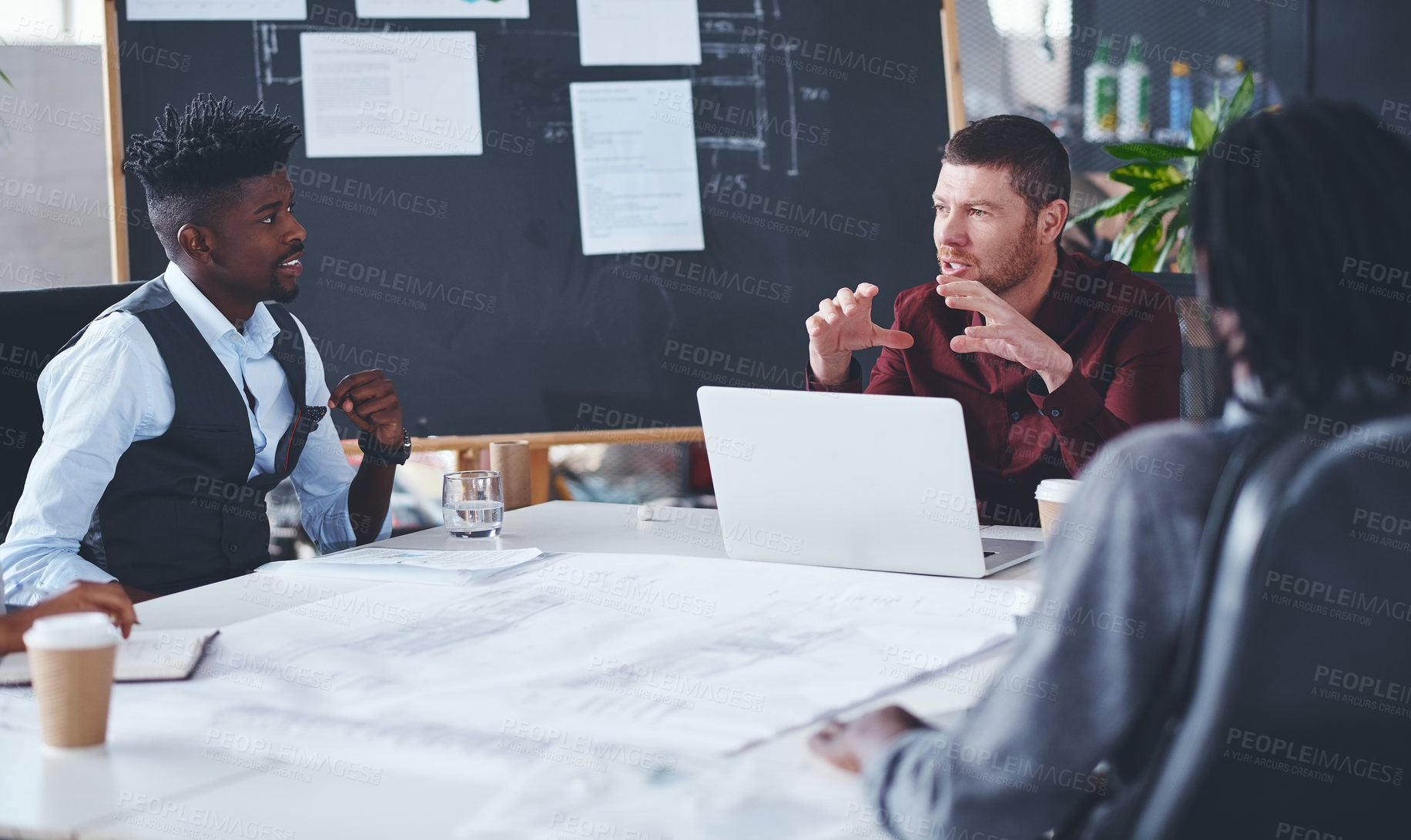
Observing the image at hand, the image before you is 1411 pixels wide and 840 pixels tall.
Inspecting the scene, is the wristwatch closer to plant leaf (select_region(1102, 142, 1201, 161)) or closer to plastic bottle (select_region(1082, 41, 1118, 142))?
plant leaf (select_region(1102, 142, 1201, 161))

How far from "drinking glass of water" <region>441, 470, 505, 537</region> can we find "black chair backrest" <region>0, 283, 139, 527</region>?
1.98ft

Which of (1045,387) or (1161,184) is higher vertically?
(1161,184)

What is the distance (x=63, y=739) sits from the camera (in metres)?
0.77

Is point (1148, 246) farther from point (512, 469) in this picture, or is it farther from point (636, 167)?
point (512, 469)

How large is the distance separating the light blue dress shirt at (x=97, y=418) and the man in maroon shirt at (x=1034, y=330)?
2.86ft

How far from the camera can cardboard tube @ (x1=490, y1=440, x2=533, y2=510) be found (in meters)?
1.80

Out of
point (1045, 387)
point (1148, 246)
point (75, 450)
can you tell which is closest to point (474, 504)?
point (75, 450)

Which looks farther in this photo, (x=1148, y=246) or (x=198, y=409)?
(x=1148, y=246)

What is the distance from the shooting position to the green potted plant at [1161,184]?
2789 millimetres

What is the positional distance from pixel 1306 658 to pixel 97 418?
4.69 feet

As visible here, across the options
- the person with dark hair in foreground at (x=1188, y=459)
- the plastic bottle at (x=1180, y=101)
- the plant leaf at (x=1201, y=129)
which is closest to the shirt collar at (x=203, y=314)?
the person with dark hair in foreground at (x=1188, y=459)

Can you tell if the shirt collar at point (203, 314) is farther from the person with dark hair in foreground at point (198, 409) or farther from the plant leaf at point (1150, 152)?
the plant leaf at point (1150, 152)

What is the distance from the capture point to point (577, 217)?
95.9 inches

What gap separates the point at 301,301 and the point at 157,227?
0.62 metres
